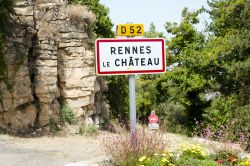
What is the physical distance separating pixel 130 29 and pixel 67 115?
601 inches

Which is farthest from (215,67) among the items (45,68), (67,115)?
(45,68)

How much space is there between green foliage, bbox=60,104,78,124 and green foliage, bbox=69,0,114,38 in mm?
10876

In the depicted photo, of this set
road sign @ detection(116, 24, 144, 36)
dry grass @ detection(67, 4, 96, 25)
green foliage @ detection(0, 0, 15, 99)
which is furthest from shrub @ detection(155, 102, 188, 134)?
road sign @ detection(116, 24, 144, 36)

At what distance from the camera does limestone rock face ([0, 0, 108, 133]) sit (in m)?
19.1

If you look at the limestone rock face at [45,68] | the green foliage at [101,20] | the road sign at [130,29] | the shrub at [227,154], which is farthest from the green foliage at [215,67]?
the road sign at [130,29]

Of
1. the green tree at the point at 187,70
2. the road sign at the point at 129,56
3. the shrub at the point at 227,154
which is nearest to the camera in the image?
the road sign at the point at 129,56

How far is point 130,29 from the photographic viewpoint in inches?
274

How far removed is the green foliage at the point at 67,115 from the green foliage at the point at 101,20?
35.7ft

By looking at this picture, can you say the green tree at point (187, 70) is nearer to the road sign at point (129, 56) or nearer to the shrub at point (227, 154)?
the shrub at point (227, 154)

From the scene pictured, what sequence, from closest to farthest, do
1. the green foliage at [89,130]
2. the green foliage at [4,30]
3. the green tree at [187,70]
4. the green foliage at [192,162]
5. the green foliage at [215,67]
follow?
the green foliage at [192,162]
the green foliage at [4,30]
the green foliage at [89,130]
the green foliage at [215,67]
the green tree at [187,70]

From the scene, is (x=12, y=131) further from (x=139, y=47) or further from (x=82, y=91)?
(x=139, y=47)

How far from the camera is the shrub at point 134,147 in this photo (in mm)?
7391

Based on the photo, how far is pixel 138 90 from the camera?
4294cm

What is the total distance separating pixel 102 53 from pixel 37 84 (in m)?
13.9
